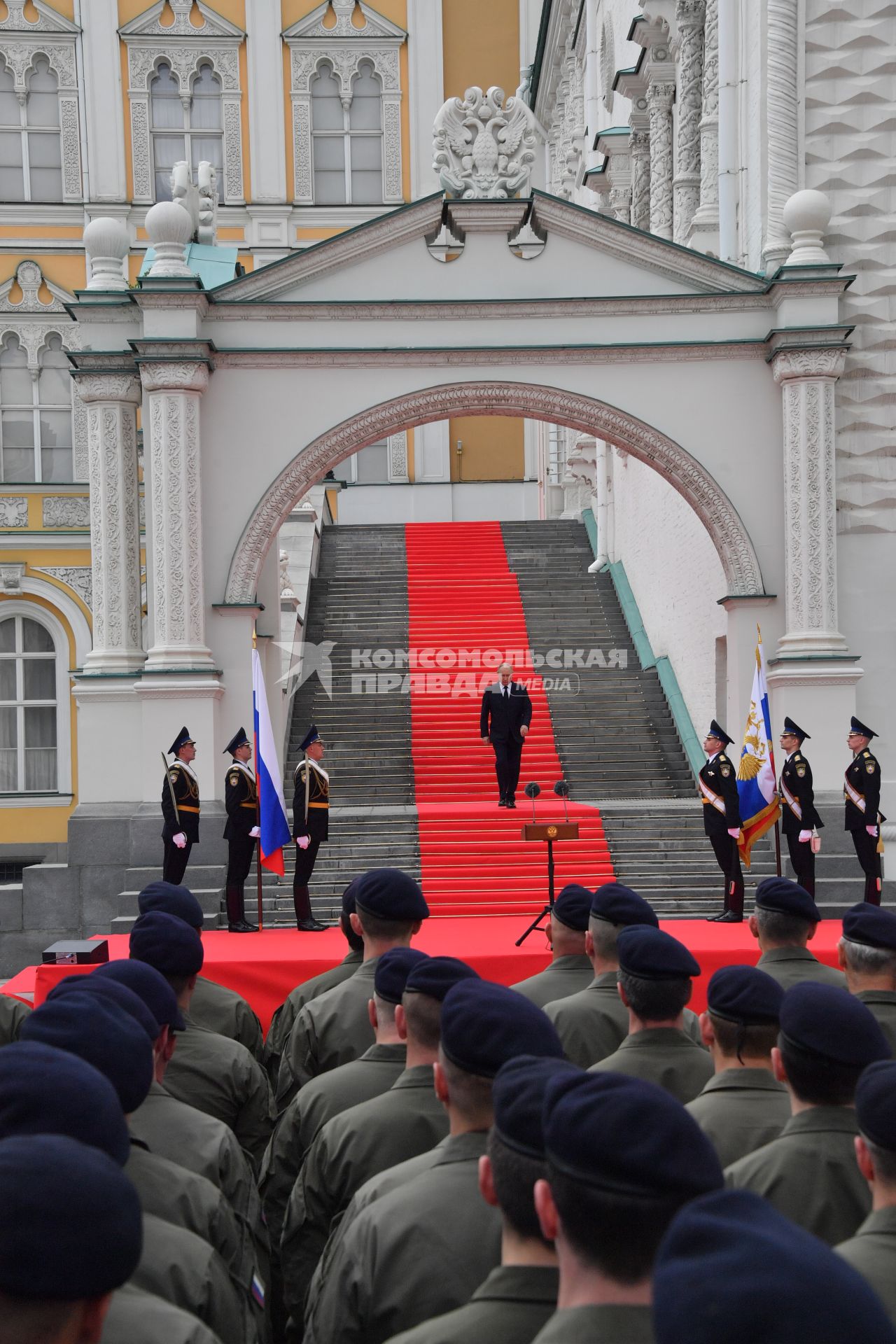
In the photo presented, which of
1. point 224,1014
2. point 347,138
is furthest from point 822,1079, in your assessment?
point 347,138

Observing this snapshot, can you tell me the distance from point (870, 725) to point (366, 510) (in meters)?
17.5

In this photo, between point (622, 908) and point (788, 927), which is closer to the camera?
point (622, 908)

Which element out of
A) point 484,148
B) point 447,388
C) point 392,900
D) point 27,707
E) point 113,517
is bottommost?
point 392,900

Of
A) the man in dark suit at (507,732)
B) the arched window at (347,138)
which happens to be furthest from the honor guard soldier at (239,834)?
the arched window at (347,138)

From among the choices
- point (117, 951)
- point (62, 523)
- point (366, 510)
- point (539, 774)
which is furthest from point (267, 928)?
point (366, 510)

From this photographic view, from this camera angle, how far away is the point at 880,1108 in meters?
2.84

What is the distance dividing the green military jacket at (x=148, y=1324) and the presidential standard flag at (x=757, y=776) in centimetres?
1030

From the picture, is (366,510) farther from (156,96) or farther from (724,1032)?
(724,1032)

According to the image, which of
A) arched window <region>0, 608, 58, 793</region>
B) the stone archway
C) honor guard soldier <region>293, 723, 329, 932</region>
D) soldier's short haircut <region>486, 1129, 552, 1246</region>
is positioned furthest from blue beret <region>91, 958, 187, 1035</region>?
arched window <region>0, 608, 58, 793</region>

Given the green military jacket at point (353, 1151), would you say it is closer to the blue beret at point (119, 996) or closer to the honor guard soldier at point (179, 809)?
the blue beret at point (119, 996)

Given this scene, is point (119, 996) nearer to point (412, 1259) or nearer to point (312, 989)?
point (412, 1259)

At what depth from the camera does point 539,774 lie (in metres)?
17.6

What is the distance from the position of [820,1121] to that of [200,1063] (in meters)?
2.23

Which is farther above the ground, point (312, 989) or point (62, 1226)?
point (62, 1226)
